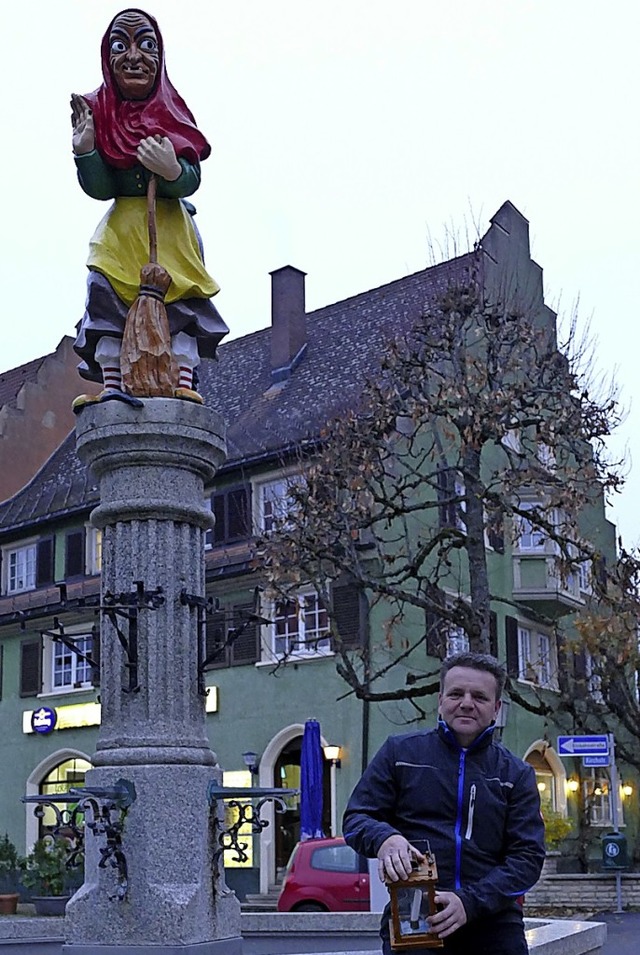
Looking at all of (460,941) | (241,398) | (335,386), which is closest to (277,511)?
(335,386)

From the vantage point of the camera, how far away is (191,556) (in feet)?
28.0

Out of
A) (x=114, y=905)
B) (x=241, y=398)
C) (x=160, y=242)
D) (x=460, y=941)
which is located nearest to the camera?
(x=460, y=941)

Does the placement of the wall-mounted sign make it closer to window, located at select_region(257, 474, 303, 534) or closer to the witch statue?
window, located at select_region(257, 474, 303, 534)

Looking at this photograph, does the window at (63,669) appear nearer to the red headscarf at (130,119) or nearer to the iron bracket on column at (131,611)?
the red headscarf at (130,119)

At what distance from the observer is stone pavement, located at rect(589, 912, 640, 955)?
15680 mm

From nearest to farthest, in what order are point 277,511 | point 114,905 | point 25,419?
point 114,905
point 277,511
point 25,419

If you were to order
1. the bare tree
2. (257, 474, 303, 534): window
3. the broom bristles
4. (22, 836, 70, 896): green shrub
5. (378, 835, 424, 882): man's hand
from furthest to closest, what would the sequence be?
(257, 474, 303, 534): window
(22, 836, 70, 896): green shrub
the bare tree
the broom bristles
(378, 835, 424, 882): man's hand

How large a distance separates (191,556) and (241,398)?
2687cm

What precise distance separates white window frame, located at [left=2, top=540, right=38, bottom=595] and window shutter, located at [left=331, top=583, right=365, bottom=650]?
10154 millimetres

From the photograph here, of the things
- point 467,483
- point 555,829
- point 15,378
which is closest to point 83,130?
point 467,483

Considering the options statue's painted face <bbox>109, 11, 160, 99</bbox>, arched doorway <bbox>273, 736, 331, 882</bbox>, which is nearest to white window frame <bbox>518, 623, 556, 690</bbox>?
arched doorway <bbox>273, 736, 331, 882</bbox>

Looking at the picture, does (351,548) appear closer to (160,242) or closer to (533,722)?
(160,242)

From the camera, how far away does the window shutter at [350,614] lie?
27875mm

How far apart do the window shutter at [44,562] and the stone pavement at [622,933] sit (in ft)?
57.2
